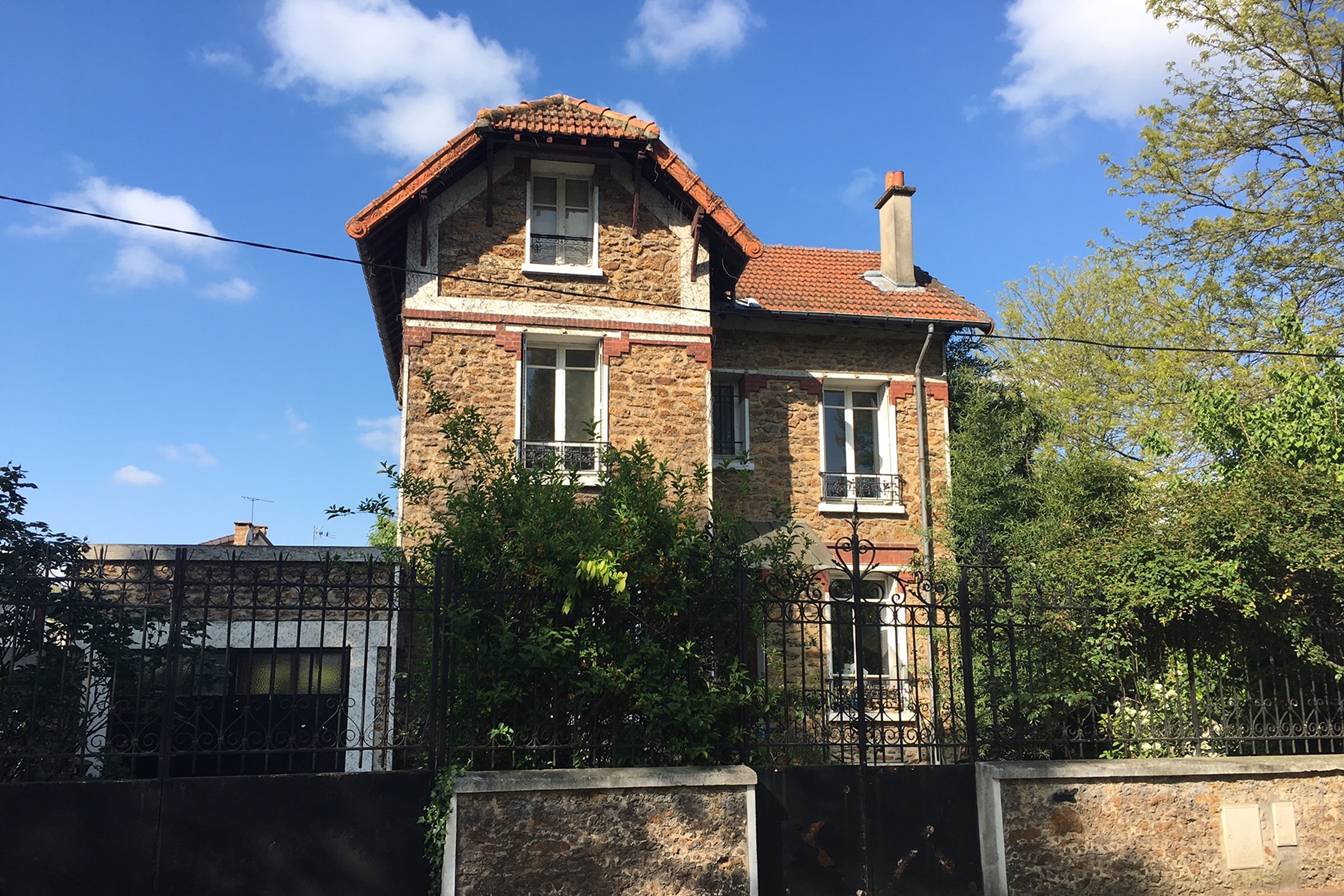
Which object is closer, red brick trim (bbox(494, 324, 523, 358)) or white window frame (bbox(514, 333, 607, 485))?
white window frame (bbox(514, 333, 607, 485))

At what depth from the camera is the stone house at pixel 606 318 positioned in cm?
1312

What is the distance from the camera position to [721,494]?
14219 millimetres

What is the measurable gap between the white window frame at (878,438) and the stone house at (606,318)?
1.6 inches

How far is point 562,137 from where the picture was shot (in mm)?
13086

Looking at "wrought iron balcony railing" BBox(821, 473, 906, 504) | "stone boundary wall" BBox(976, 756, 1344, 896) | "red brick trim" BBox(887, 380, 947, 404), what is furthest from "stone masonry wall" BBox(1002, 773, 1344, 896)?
"red brick trim" BBox(887, 380, 947, 404)

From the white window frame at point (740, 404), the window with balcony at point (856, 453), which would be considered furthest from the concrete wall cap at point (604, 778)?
the window with balcony at point (856, 453)

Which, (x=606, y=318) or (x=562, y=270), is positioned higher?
(x=562, y=270)

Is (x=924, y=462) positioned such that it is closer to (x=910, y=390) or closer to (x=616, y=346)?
(x=910, y=390)

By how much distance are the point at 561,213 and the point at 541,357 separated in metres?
1.96

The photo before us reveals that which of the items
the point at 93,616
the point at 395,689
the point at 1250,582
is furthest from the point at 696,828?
the point at 1250,582

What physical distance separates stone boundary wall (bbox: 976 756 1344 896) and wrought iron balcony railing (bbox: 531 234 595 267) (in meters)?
8.63

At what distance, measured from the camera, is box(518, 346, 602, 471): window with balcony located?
13359mm

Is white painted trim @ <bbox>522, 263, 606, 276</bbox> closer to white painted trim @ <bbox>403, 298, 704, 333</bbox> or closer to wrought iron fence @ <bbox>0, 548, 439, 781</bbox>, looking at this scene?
white painted trim @ <bbox>403, 298, 704, 333</bbox>

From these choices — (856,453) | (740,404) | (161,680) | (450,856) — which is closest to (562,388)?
(740,404)
